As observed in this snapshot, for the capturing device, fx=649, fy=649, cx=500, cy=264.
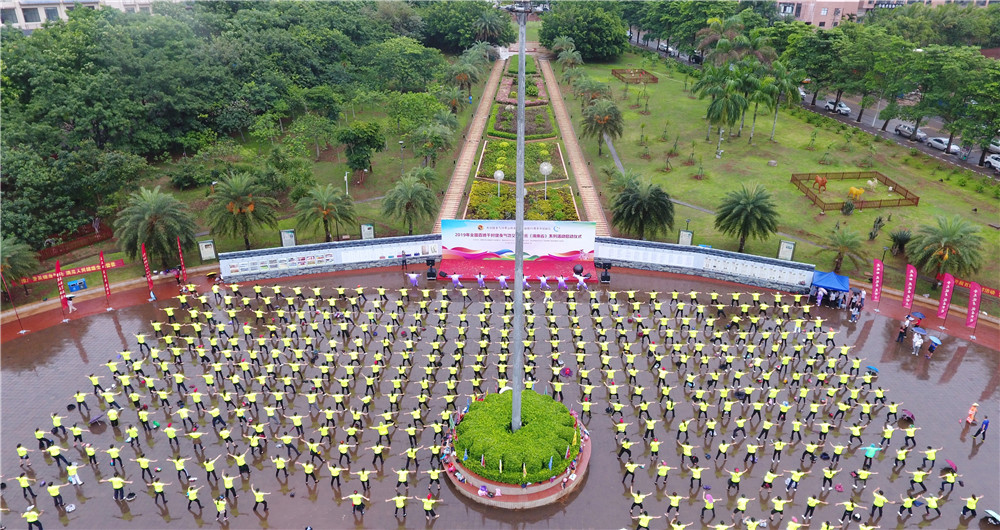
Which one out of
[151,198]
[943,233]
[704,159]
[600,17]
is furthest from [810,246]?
[600,17]

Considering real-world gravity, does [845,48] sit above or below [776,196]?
above

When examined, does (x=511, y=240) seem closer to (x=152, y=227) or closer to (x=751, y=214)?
(x=751, y=214)

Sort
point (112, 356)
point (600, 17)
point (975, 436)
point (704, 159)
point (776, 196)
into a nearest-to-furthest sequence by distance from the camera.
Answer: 1. point (975, 436)
2. point (112, 356)
3. point (776, 196)
4. point (704, 159)
5. point (600, 17)

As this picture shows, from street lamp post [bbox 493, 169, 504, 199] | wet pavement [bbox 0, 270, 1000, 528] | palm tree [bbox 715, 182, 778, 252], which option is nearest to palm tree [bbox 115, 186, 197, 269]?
wet pavement [bbox 0, 270, 1000, 528]

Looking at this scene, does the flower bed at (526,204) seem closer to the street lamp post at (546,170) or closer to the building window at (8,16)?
the street lamp post at (546,170)

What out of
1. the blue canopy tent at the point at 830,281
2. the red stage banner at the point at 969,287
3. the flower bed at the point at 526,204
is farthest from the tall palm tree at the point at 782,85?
the blue canopy tent at the point at 830,281

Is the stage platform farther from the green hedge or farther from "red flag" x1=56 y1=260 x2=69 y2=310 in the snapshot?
"red flag" x1=56 y1=260 x2=69 y2=310

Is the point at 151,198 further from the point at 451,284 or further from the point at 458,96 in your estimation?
the point at 458,96
